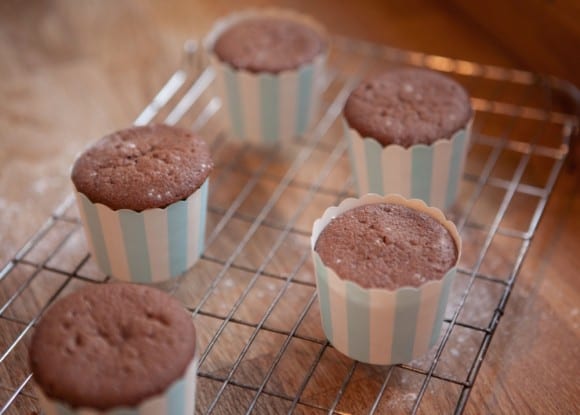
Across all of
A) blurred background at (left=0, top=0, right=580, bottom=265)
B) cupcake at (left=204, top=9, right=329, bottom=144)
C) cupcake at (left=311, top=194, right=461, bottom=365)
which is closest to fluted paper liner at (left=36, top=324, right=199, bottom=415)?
cupcake at (left=311, top=194, right=461, bottom=365)

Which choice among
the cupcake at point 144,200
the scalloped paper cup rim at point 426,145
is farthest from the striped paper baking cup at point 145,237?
the scalloped paper cup rim at point 426,145

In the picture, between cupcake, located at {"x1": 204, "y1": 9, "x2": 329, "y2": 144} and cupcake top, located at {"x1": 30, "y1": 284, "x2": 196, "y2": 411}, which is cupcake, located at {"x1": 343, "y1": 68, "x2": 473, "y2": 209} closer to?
cupcake, located at {"x1": 204, "y1": 9, "x2": 329, "y2": 144}

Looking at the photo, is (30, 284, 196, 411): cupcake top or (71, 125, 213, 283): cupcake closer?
(30, 284, 196, 411): cupcake top

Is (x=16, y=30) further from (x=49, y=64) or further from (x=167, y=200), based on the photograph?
(x=167, y=200)

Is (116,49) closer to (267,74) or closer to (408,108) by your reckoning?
(267,74)

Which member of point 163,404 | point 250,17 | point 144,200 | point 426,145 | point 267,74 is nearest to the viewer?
point 163,404

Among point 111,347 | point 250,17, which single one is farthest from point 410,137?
point 111,347

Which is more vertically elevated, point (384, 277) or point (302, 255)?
point (384, 277)
